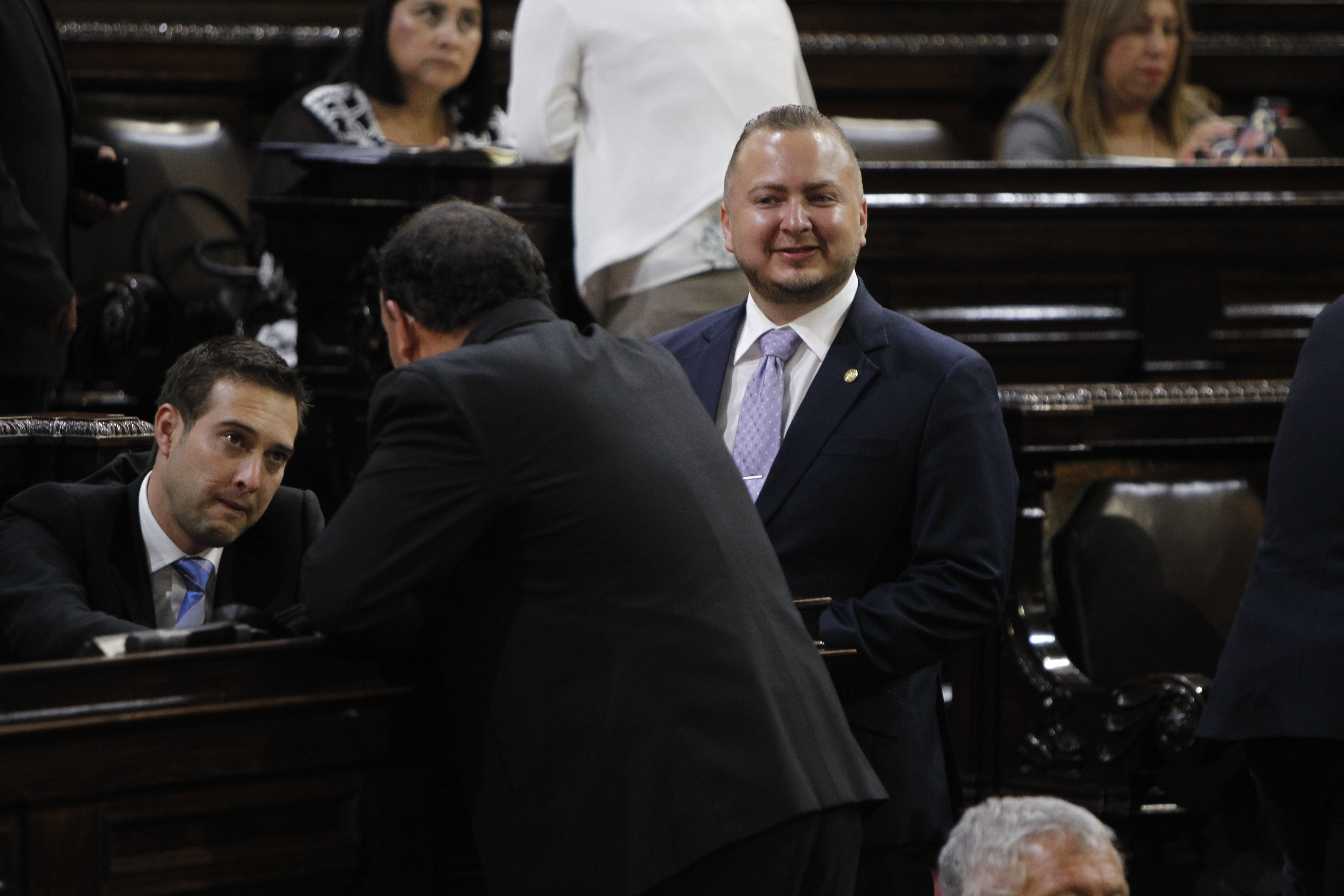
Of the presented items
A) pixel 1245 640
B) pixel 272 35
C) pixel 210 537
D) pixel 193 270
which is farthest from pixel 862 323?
pixel 272 35

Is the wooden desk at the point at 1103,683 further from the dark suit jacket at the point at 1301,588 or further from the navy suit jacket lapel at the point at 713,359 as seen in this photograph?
the navy suit jacket lapel at the point at 713,359

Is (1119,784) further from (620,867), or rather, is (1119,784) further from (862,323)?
(620,867)

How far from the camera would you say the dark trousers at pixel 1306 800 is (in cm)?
257

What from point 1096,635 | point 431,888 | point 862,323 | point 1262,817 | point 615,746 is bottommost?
point 1262,817

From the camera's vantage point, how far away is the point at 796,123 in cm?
246

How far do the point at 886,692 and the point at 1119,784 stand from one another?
40.2 inches

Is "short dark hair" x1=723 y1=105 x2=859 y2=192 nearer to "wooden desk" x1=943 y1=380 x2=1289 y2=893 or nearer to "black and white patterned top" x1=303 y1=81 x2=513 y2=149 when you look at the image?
"wooden desk" x1=943 y1=380 x2=1289 y2=893

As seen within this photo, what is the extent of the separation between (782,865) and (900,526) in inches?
24.6

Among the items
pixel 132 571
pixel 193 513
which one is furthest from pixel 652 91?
pixel 132 571

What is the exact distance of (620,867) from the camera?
1834 mm

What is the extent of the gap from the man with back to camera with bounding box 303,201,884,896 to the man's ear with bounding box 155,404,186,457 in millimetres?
645

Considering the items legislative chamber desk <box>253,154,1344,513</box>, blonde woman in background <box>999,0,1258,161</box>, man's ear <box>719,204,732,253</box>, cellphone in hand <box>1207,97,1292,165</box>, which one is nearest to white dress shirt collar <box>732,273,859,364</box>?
man's ear <box>719,204,732,253</box>

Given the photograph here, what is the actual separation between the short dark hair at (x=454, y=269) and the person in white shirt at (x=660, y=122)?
1343 millimetres

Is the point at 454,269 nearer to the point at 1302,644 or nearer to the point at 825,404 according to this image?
the point at 825,404
